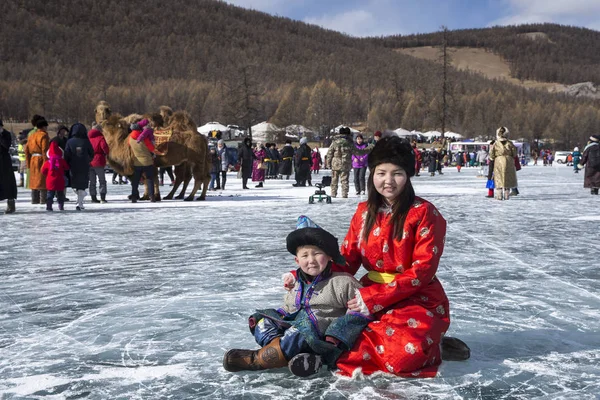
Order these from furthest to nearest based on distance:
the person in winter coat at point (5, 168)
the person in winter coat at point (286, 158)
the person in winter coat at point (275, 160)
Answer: the person in winter coat at point (286, 158)
the person in winter coat at point (275, 160)
the person in winter coat at point (5, 168)

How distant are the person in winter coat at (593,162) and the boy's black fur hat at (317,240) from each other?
39.3ft

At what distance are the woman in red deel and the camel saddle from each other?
9.46 meters

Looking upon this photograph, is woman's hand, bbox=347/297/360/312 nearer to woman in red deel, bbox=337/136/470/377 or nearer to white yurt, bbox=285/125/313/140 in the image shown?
woman in red deel, bbox=337/136/470/377

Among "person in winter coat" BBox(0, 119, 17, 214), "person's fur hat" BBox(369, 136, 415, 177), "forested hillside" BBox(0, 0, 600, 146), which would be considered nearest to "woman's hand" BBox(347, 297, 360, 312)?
"person's fur hat" BBox(369, 136, 415, 177)

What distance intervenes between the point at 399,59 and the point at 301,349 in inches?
6554

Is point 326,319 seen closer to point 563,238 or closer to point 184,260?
point 184,260

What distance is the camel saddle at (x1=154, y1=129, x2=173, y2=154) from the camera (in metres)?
12.0

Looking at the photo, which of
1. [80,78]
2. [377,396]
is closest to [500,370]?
[377,396]

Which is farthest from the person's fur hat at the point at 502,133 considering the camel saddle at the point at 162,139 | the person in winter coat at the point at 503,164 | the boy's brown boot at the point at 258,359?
the boy's brown boot at the point at 258,359

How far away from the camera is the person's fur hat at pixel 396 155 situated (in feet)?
9.43

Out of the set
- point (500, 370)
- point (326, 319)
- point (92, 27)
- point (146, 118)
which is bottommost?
point (500, 370)

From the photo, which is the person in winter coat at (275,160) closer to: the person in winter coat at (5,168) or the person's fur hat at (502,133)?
the person's fur hat at (502,133)

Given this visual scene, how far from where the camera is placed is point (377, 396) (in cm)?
257

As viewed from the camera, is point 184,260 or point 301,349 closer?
point 301,349
